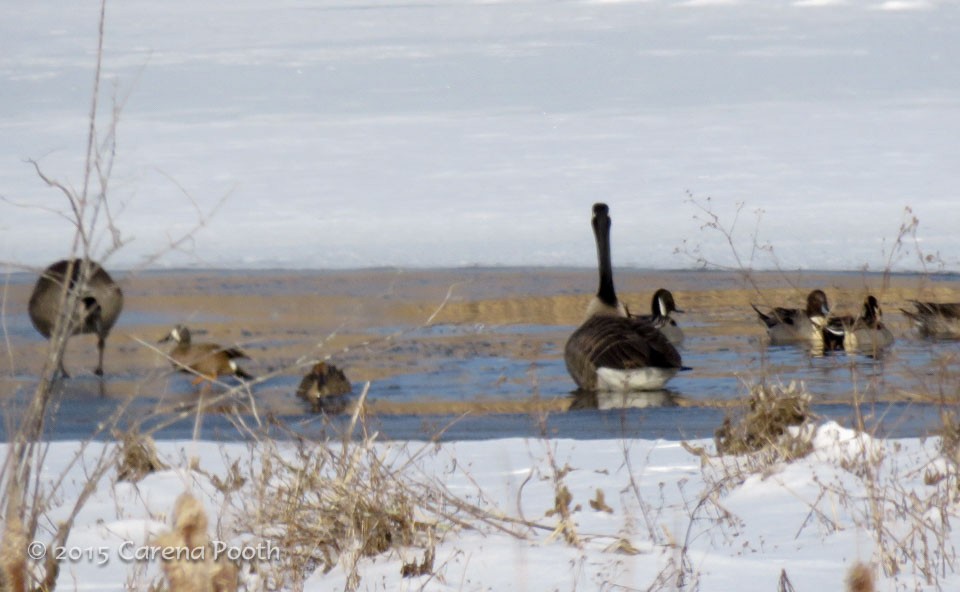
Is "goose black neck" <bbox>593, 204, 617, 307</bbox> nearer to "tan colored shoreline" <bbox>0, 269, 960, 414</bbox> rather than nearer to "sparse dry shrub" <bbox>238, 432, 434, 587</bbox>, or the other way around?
"tan colored shoreline" <bbox>0, 269, 960, 414</bbox>

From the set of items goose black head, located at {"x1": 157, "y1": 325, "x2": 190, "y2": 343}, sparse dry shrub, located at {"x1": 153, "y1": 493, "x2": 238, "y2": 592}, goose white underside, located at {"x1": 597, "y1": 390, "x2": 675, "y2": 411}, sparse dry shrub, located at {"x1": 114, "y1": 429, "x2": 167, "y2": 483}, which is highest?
goose black head, located at {"x1": 157, "y1": 325, "x2": 190, "y2": 343}

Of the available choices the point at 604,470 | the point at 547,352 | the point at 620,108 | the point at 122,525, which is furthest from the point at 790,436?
the point at 620,108

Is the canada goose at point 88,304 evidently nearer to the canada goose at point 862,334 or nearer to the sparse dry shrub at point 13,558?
the canada goose at point 862,334

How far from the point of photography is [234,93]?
2611 centimetres

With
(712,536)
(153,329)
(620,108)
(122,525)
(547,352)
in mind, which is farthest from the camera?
(620,108)

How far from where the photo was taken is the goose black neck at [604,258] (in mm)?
10656

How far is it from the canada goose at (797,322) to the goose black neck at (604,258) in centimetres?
120

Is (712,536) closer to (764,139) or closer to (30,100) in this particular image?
(764,139)

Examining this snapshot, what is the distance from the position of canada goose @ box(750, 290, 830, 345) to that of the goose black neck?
1.20 metres

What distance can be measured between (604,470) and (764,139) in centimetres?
1632

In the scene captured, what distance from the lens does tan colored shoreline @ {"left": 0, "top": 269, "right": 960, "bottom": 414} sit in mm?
9477

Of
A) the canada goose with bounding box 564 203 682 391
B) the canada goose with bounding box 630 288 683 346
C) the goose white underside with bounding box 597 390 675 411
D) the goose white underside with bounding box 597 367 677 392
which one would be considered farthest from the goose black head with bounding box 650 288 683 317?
the goose white underside with bounding box 597 390 675 411

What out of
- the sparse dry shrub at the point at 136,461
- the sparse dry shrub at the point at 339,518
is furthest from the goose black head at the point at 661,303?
the sparse dry shrub at the point at 339,518

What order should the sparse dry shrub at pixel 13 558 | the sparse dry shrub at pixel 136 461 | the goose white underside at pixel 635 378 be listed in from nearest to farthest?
1. the sparse dry shrub at pixel 13 558
2. the sparse dry shrub at pixel 136 461
3. the goose white underside at pixel 635 378
